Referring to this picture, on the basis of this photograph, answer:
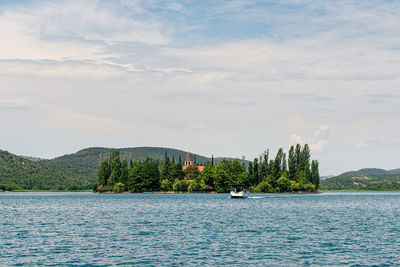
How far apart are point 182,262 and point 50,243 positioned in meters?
20.4

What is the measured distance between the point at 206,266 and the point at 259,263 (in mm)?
5046

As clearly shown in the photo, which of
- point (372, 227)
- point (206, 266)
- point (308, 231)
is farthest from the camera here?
point (372, 227)

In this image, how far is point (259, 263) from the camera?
43719 mm

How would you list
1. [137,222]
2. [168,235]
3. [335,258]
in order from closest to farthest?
[335,258]
[168,235]
[137,222]

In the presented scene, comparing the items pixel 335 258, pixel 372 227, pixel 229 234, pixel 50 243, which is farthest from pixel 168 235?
pixel 372 227

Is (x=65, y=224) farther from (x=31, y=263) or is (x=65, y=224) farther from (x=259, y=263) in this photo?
(x=259, y=263)

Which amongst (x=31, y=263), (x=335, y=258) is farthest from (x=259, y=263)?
(x=31, y=263)

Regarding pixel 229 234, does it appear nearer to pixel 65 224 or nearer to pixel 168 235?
pixel 168 235

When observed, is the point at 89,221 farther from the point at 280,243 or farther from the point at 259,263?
the point at 259,263

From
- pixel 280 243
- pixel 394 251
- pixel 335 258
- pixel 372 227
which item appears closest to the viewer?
pixel 335 258

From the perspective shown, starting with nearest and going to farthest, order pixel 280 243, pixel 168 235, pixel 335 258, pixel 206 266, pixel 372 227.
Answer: pixel 206 266 → pixel 335 258 → pixel 280 243 → pixel 168 235 → pixel 372 227

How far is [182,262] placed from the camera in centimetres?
4428

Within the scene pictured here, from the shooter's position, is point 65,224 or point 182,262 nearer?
point 182,262

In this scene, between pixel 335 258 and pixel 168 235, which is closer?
pixel 335 258
